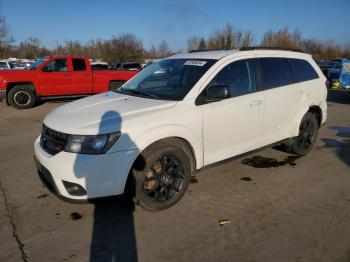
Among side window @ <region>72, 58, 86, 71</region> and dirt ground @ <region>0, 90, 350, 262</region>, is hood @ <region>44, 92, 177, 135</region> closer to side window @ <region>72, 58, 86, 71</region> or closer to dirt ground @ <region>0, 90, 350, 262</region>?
dirt ground @ <region>0, 90, 350, 262</region>

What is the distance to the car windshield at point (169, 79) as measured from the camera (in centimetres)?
407

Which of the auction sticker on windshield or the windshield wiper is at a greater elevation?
the auction sticker on windshield

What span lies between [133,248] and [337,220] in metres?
2.27

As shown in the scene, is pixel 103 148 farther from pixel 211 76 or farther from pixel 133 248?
pixel 211 76

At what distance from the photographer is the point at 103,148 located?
3.26m

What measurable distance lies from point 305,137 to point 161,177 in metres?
3.21

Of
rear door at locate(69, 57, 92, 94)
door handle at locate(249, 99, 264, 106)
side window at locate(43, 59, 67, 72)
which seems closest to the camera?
door handle at locate(249, 99, 264, 106)

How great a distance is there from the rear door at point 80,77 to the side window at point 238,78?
9.04 metres

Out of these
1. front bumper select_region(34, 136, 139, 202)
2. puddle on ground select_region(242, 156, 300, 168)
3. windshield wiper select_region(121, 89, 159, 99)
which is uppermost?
windshield wiper select_region(121, 89, 159, 99)

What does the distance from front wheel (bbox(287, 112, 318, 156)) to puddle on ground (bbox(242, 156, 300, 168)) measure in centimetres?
19

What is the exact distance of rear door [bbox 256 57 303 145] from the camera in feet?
15.5

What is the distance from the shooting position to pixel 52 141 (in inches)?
140

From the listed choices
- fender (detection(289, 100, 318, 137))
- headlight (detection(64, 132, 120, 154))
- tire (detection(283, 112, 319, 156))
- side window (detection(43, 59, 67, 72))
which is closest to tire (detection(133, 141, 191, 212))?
headlight (detection(64, 132, 120, 154))

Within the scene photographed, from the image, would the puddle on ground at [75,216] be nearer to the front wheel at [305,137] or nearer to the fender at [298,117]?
the fender at [298,117]
